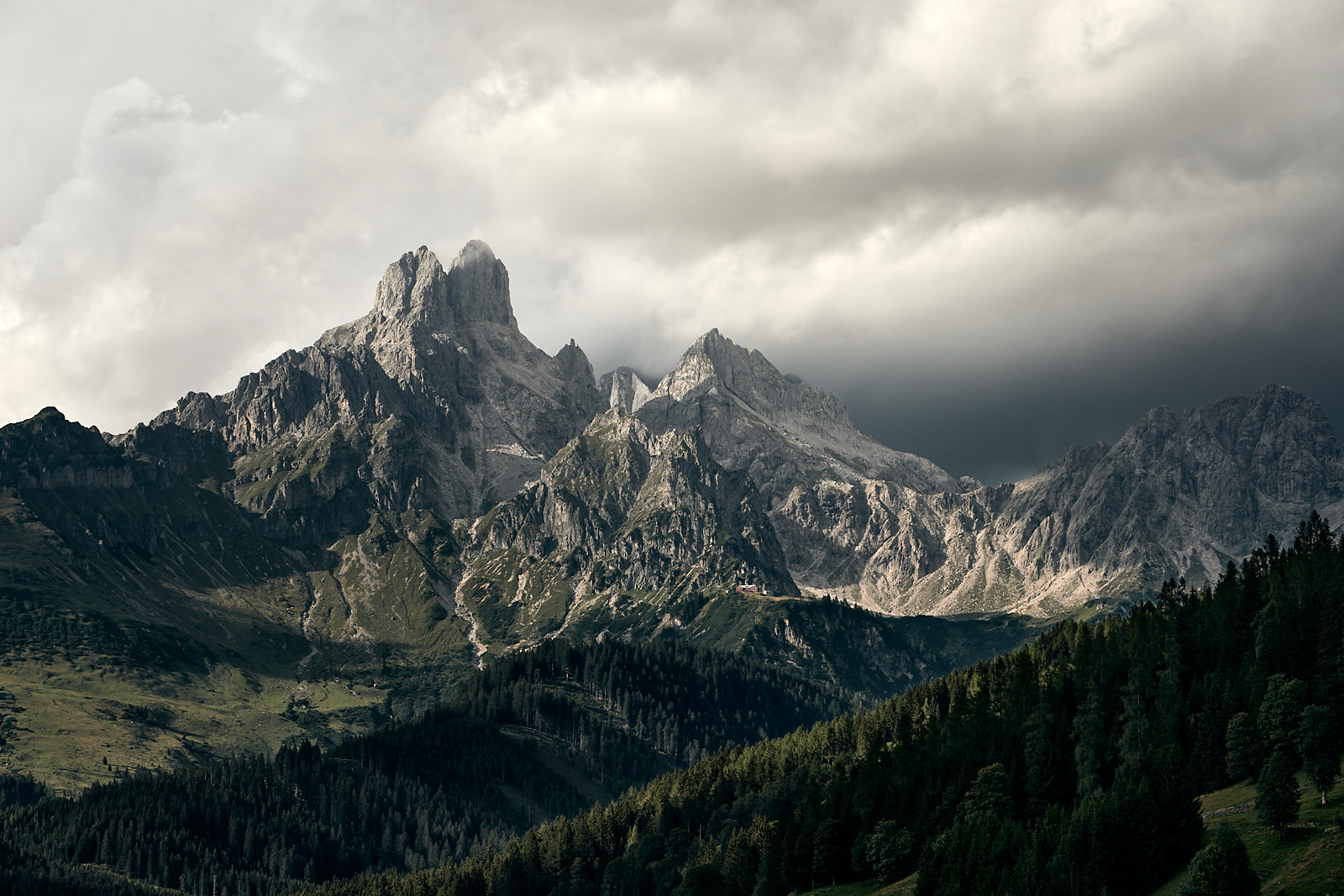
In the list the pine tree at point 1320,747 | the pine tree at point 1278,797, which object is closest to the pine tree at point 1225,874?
the pine tree at point 1278,797

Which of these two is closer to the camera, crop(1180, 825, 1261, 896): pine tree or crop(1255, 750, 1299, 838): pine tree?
crop(1180, 825, 1261, 896): pine tree

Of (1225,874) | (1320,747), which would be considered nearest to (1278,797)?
(1225,874)

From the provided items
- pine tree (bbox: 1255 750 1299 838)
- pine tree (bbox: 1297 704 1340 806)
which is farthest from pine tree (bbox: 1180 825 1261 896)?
pine tree (bbox: 1297 704 1340 806)

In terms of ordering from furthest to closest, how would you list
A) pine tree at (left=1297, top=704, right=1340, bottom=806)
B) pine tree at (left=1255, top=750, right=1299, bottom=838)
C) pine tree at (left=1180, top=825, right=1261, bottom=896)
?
pine tree at (left=1297, top=704, right=1340, bottom=806)
pine tree at (left=1255, top=750, right=1299, bottom=838)
pine tree at (left=1180, top=825, right=1261, bottom=896)

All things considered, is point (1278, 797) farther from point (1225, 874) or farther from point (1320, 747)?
point (1320, 747)

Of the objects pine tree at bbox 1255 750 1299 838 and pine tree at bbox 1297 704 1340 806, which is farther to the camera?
pine tree at bbox 1297 704 1340 806

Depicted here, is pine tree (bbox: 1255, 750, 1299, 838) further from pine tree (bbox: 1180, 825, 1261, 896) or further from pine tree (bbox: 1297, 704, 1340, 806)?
pine tree (bbox: 1180, 825, 1261, 896)

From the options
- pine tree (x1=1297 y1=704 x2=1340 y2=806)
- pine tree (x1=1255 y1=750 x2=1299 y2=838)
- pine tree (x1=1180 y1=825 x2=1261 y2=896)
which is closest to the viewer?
pine tree (x1=1180 y1=825 x2=1261 y2=896)

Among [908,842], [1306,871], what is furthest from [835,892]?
[1306,871]

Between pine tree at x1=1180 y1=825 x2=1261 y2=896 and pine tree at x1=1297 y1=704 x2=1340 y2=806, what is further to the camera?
pine tree at x1=1297 y1=704 x2=1340 y2=806

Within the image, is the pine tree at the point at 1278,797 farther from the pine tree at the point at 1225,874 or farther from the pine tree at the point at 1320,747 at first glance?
the pine tree at the point at 1225,874

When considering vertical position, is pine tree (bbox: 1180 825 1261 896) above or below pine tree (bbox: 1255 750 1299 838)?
below

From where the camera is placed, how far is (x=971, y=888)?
160 meters

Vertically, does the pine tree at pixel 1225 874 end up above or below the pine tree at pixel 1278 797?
below
